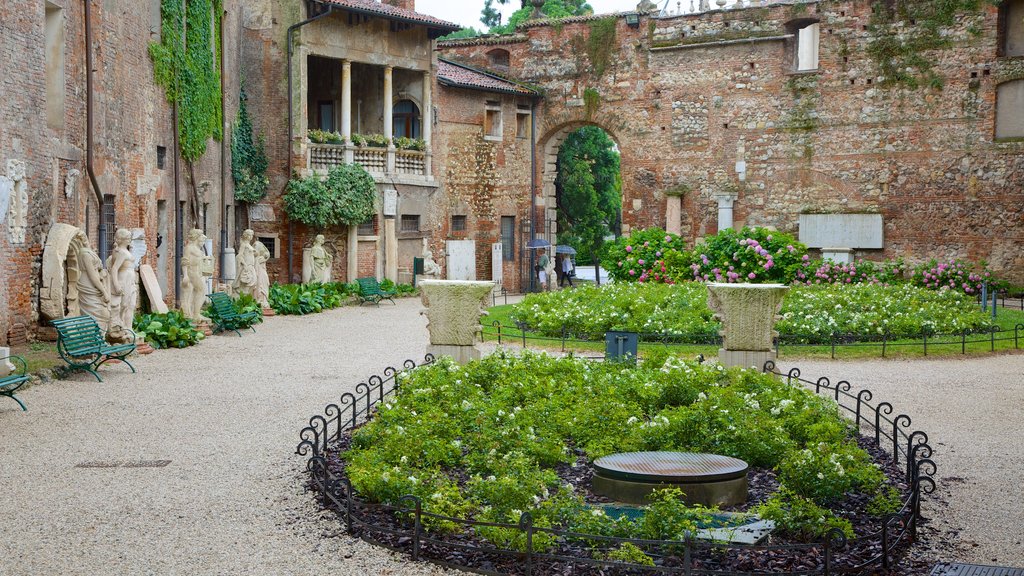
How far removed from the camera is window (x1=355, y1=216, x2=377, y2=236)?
2895cm

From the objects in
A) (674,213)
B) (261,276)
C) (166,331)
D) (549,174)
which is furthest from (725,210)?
(166,331)

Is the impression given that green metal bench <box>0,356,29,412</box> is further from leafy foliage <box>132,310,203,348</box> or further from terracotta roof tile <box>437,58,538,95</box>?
terracotta roof tile <box>437,58,538,95</box>

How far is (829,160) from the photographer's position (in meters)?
30.2

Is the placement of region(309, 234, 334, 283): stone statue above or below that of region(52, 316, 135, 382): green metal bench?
above

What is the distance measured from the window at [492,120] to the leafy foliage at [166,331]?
16719mm

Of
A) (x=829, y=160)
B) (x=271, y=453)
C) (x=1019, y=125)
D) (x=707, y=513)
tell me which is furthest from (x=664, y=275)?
(x=707, y=513)

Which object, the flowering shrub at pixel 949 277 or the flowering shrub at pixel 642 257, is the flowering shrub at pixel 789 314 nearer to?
the flowering shrub at pixel 642 257

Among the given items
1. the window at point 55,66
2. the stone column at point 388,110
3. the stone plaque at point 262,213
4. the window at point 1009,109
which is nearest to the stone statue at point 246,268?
the window at point 55,66

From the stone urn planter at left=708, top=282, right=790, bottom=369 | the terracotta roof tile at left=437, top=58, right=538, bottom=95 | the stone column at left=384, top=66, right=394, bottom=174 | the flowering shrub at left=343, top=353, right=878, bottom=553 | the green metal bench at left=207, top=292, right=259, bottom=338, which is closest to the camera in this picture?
the flowering shrub at left=343, top=353, right=878, bottom=553

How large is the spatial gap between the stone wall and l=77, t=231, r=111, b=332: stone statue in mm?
17979

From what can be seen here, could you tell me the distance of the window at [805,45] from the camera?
100 feet

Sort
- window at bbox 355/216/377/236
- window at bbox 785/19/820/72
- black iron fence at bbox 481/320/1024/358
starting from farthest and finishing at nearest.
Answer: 1. window at bbox 785/19/820/72
2. window at bbox 355/216/377/236
3. black iron fence at bbox 481/320/1024/358

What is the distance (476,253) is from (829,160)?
405 inches

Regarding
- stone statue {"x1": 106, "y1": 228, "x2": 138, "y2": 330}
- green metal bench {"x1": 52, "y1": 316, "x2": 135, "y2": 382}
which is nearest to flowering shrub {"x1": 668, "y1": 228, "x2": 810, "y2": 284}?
stone statue {"x1": 106, "y1": 228, "x2": 138, "y2": 330}
